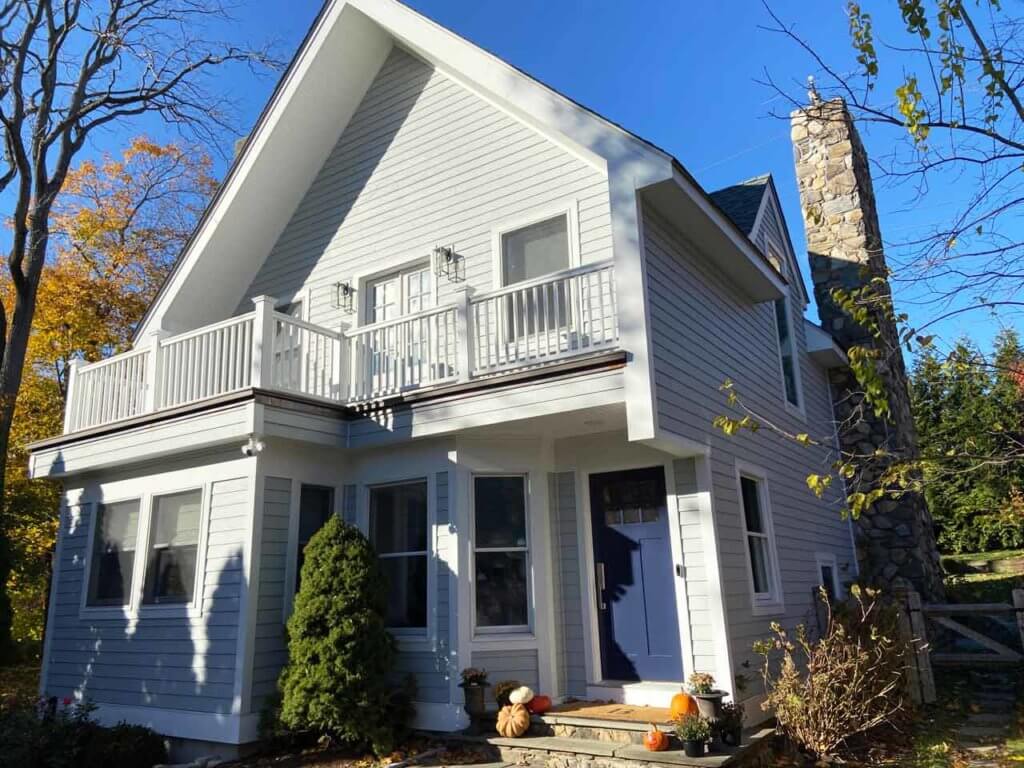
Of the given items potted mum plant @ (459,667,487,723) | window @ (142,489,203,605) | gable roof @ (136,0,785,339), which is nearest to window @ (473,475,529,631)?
potted mum plant @ (459,667,487,723)

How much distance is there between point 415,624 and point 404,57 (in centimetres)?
755

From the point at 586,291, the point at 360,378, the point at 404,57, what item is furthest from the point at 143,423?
the point at 404,57

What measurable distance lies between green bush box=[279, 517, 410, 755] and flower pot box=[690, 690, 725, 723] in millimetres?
2967

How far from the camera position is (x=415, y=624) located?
811 cm

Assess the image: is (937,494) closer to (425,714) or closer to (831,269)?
(831,269)

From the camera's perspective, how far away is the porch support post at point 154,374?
894cm

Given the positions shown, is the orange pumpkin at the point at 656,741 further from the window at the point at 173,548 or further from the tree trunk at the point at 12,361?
the tree trunk at the point at 12,361

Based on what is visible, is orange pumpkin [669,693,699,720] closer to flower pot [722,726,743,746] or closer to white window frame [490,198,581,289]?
flower pot [722,726,743,746]

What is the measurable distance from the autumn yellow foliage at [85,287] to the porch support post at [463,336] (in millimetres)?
12781

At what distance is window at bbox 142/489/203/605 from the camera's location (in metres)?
8.62

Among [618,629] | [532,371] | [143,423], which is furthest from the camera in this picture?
[143,423]

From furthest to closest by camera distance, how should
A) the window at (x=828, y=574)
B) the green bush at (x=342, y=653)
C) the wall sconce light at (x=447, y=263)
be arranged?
the window at (x=828, y=574) → the wall sconce light at (x=447, y=263) → the green bush at (x=342, y=653)

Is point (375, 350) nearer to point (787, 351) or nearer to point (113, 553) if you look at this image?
point (113, 553)

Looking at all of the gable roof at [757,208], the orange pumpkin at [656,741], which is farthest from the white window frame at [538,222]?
the orange pumpkin at [656,741]
